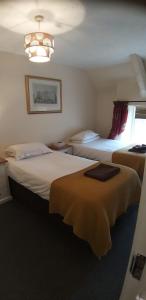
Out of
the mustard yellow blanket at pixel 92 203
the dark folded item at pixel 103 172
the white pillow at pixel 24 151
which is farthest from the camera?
the white pillow at pixel 24 151

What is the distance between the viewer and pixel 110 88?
4531 millimetres

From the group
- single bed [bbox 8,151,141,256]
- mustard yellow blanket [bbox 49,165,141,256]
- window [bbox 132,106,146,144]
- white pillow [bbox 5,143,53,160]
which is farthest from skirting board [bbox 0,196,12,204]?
window [bbox 132,106,146,144]

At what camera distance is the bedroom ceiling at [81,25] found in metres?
1.54

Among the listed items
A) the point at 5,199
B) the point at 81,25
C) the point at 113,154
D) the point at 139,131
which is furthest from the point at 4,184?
the point at 139,131

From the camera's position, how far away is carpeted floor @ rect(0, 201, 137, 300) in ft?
4.92

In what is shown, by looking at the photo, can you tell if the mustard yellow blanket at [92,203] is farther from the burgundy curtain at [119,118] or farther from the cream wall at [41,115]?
the burgundy curtain at [119,118]

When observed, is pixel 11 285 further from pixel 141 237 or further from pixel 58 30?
pixel 58 30

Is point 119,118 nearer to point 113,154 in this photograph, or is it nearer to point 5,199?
point 113,154

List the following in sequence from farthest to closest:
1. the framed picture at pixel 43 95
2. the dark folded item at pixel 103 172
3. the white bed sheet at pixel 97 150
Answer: the white bed sheet at pixel 97 150 → the framed picture at pixel 43 95 → the dark folded item at pixel 103 172

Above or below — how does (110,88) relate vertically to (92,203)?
above

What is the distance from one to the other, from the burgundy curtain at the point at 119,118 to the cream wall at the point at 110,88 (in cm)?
17

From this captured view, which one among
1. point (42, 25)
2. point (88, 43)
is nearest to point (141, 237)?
point (42, 25)

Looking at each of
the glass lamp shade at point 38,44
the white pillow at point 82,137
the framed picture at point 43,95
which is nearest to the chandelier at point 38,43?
the glass lamp shade at point 38,44

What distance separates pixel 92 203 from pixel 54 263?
0.71 metres
